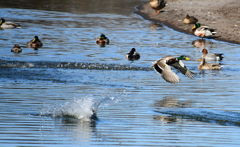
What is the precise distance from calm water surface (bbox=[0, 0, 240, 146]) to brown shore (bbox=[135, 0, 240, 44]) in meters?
3.16

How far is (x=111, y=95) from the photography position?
16.8 m

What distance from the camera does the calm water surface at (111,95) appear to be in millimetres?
11867

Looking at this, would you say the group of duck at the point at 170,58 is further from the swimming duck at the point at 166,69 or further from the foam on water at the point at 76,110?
the foam on water at the point at 76,110

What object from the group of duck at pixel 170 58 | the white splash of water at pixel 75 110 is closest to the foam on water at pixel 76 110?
the white splash of water at pixel 75 110

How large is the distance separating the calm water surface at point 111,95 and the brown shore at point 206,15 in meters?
3.16

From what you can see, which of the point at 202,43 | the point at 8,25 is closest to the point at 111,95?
the point at 202,43

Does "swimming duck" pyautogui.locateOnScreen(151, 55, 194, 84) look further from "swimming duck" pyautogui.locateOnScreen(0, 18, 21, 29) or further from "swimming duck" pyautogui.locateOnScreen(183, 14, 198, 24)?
"swimming duck" pyautogui.locateOnScreen(183, 14, 198, 24)

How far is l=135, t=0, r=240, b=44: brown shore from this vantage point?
36.8m

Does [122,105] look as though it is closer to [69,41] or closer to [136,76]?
[136,76]

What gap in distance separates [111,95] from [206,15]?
101 ft

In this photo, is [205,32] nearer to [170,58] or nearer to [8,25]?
[8,25]

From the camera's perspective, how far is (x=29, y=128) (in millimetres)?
12297

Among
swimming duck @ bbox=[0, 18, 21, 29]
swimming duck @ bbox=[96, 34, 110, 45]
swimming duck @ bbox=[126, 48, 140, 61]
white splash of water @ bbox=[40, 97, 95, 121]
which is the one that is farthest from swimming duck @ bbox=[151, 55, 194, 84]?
swimming duck @ bbox=[0, 18, 21, 29]

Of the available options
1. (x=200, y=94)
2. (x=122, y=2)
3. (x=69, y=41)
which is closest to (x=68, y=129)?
(x=200, y=94)
